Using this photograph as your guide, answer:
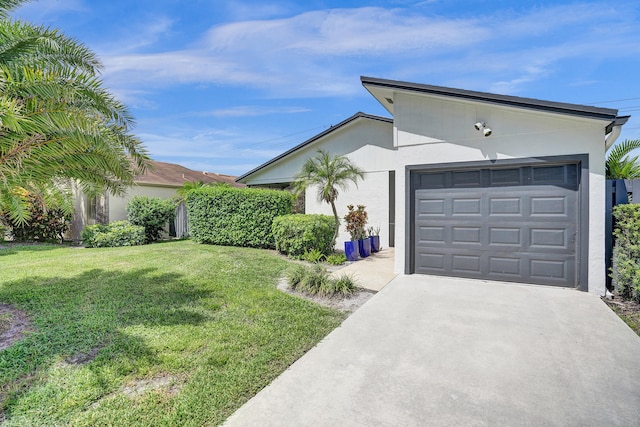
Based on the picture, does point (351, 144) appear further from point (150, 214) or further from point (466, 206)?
point (150, 214)

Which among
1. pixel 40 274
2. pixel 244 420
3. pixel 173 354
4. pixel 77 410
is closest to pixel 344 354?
pixel 244 420

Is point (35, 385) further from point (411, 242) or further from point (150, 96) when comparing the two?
point (150, 96)

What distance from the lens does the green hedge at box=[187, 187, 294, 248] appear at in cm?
1076

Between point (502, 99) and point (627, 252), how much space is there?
3573 mm

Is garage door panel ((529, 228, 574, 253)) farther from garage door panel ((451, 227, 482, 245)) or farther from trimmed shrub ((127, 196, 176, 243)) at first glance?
trimmed shrub ((127, 196, 176, 243))

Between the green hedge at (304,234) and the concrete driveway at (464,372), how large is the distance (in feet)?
14.0

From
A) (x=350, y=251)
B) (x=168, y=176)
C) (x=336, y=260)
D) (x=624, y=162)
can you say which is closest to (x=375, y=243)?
(x=350, y=251)

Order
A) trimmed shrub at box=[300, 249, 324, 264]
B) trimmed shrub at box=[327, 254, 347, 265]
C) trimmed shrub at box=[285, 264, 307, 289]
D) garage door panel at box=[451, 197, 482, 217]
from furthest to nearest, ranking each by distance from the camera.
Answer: trimmed shrub at box=[300, 249, 324, 264]
trimmed shrub at box=[327, 254, 347, 265]
garage door panel at box=[451, 197, 482, 217]
trimmed shrub at box=[285, 264, 307, 289]

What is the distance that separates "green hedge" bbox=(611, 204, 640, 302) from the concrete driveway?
0.92 metres

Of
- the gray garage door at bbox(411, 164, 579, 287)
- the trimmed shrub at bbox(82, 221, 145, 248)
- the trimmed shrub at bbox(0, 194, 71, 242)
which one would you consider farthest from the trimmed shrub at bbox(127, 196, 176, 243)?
the gray garage door at bbox(411, 164, 579, 287)

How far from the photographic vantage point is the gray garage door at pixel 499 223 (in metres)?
6.14

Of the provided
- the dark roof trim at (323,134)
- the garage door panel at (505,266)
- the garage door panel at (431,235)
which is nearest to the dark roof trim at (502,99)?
the garage door panel at (431,235)

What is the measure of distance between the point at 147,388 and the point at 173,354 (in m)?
0.61

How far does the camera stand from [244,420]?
241cm
